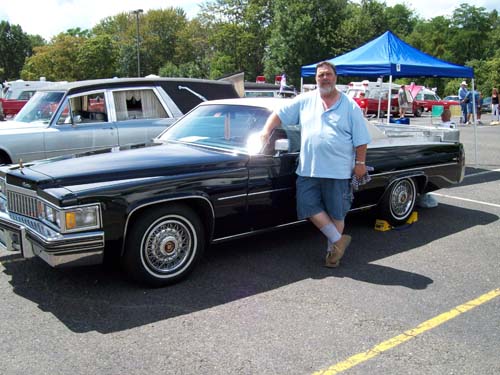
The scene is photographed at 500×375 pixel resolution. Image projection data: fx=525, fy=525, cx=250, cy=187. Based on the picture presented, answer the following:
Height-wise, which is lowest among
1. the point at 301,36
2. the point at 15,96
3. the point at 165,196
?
the point at 165,196

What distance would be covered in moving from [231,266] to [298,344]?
1.54m

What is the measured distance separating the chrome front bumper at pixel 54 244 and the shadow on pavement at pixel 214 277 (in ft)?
1.29

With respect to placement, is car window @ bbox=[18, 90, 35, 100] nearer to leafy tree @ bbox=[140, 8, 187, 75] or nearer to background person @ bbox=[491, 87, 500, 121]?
background person @ bbox=[491, 87, 500, 121]

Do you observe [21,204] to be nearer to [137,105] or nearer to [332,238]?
[332,238]

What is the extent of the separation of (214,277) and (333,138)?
1.58 metres

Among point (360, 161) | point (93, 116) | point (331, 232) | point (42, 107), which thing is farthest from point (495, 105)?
point (331, 232)

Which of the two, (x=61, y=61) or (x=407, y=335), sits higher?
(x=61, y=61)

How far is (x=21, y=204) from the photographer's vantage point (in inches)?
164

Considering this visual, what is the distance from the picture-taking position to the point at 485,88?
4434 centimetres

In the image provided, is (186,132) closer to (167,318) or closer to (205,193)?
(205,193)

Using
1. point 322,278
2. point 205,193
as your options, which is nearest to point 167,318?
point 205,193

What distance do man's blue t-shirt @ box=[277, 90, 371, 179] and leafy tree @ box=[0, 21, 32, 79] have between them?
92459 mm

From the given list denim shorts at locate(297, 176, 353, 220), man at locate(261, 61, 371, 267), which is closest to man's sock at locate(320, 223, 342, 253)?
man at locate(261, 61, 371, 267)

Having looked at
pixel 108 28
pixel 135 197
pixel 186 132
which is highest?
pixel 108 28
